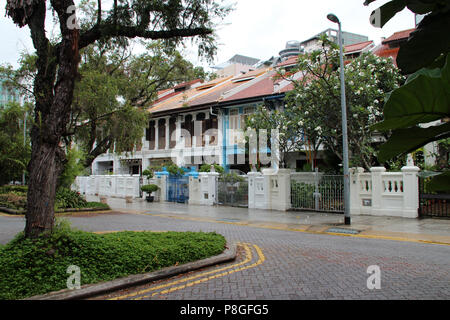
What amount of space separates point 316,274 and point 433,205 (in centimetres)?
1020

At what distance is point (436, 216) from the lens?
13250 mm

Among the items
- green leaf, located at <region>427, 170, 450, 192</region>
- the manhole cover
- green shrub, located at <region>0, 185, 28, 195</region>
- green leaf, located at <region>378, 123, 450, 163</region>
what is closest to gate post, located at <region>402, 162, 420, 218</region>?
the manhole cover

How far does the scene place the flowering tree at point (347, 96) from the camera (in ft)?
48.9

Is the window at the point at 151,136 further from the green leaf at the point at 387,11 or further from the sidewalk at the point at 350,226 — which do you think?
the green leaf at the point at 387,11

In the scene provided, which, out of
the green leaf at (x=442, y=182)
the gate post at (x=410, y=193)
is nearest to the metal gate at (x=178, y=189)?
the gate post at (x=410, y=193)

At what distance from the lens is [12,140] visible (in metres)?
21.5

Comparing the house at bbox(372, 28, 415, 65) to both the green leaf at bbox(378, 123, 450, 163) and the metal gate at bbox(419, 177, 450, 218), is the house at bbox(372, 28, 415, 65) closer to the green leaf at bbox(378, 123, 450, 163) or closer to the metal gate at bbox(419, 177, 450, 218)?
the metal gate at bbox(419, 177, 450, 218)

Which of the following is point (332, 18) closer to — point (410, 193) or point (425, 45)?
point (410, 193)

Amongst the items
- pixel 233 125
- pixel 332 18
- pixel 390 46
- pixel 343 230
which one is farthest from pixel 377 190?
pixel 233 125

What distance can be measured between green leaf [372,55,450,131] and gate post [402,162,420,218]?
1419 cm

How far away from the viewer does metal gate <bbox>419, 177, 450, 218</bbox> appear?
13117 millimetres

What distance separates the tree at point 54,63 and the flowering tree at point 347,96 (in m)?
9.72

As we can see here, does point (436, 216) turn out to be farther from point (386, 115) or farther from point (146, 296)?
point (386, 115)

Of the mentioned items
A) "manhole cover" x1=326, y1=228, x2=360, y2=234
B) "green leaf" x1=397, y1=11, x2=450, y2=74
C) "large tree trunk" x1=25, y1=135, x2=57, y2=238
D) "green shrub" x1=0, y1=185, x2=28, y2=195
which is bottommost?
"manhole cover" x1=326, y1=228, x2=360, y2=234
